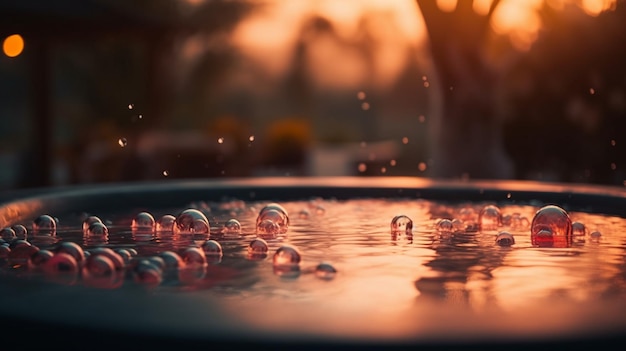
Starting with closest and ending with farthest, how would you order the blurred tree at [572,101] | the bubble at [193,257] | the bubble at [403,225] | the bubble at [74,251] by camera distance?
the bubble at [74,251], the bubble at [193,257], the bubble at [403,225], the blurred tree at [572,101]

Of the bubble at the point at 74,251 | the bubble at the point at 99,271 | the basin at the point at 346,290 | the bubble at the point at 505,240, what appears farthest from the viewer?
the bubble at the point at 505,240

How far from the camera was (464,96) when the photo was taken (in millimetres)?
9117

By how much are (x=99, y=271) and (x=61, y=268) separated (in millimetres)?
106

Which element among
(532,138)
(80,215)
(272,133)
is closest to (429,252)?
(80,215)

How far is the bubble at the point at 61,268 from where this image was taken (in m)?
2.35

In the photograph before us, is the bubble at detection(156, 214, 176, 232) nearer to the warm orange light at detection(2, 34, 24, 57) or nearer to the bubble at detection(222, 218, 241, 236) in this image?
the bubble at detection(222, 218, 241, 236)

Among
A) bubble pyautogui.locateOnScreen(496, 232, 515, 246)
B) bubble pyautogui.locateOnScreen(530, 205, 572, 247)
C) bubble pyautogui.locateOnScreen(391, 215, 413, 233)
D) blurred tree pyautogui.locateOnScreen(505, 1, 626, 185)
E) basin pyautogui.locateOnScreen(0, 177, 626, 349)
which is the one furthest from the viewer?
blurred tree pyautogui.locateOnScreen(505, 1, 626, 185)

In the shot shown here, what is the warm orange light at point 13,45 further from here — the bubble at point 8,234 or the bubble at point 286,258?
the bubble at point 286,258

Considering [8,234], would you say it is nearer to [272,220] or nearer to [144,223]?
[144,223]

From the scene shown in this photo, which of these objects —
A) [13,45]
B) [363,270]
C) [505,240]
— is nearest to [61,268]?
[363,270]

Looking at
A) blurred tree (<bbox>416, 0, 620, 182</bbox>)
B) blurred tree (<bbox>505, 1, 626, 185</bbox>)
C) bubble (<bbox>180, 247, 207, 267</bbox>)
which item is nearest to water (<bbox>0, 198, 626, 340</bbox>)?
bubble (<bbox>180, 247, 207, 267</bbox>)

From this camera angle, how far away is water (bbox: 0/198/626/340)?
71.8 inches

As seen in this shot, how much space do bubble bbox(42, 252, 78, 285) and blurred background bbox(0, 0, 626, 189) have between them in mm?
5667

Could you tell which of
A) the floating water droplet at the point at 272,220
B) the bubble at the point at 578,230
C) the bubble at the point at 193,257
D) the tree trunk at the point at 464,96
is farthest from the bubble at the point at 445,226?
the tree trunk at the point at 464,96
